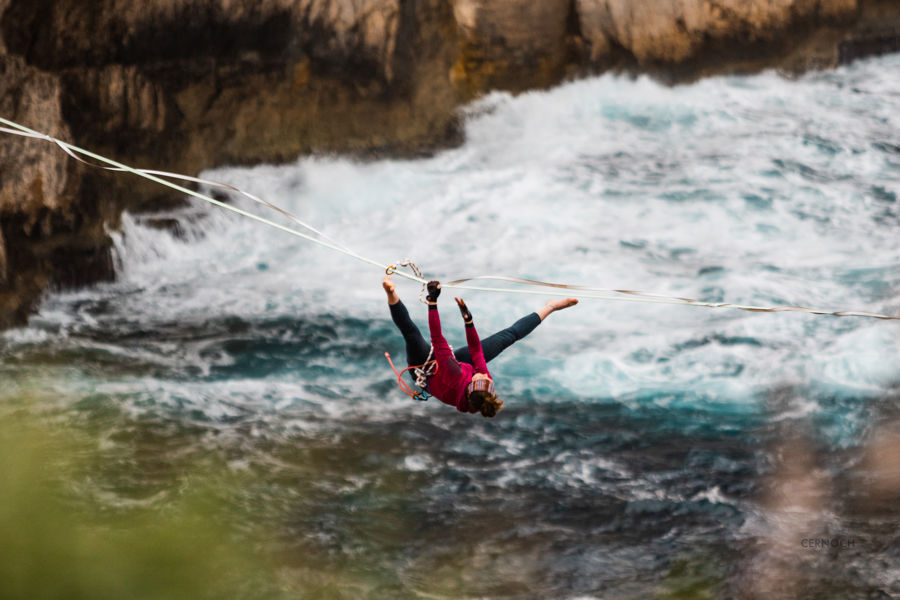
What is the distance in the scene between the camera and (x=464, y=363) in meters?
5.86

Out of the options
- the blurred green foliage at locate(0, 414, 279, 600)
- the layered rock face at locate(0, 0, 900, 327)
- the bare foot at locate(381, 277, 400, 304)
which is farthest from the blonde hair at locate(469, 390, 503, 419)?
the layered rock face at locate(0, 0, 900, 327)

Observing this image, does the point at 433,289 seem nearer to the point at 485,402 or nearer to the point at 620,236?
the point at 485,402

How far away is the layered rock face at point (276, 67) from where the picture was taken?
10.3m

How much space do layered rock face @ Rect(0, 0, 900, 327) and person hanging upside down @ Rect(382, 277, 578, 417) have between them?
639 cm

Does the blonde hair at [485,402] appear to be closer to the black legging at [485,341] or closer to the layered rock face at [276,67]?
the black legging at [485,341]

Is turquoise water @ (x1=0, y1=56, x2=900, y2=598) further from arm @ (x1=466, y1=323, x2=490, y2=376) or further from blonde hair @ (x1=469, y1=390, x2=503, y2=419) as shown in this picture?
arm @ (x1=466, y1=323, x2=490, y2=376)

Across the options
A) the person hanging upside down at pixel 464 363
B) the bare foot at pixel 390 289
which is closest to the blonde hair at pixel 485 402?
the person hanging upside down at pixel 464 363

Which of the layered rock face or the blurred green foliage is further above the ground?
the layered rock face

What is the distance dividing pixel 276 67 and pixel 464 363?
853 centimetres

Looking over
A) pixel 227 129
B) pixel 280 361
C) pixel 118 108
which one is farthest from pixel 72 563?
pixel 227 129

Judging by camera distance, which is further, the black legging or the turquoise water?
the turquoise water

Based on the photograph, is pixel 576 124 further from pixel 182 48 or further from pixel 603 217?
pixel 182 48

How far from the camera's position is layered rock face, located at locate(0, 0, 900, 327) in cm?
1027

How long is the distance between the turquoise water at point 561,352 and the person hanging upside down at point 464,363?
1.49 metres
